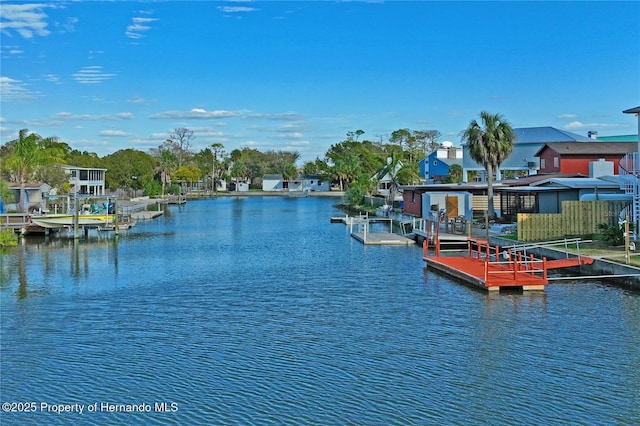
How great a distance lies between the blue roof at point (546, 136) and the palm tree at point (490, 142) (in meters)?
23.6

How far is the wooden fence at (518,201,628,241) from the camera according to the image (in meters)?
35.2

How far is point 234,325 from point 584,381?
10198mm

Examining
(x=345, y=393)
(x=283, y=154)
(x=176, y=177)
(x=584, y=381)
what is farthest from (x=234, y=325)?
(x=283, y=154)

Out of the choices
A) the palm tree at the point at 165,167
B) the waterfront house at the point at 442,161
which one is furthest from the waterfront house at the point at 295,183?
the waterfront house at the point at 442,161

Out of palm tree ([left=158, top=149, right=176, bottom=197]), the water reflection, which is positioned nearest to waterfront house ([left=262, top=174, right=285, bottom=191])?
palm tree ([left=158, top=149, right=176, bottom=197])

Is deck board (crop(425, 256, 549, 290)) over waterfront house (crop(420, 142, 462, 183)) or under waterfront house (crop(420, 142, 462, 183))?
under

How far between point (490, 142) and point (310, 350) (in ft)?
103

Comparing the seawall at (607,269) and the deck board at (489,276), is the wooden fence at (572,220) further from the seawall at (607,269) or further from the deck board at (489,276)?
the deck board at (489,276)

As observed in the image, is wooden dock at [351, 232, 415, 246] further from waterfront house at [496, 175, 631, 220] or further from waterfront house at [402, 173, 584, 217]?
waterfront house at [496, 175, 631, 220]

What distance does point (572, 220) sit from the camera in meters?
35.3

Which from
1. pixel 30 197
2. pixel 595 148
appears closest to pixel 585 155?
pixel 595 148

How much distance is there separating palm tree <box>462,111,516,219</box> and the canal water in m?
16.9

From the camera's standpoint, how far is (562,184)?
38.7 metres

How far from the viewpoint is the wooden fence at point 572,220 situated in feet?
116
